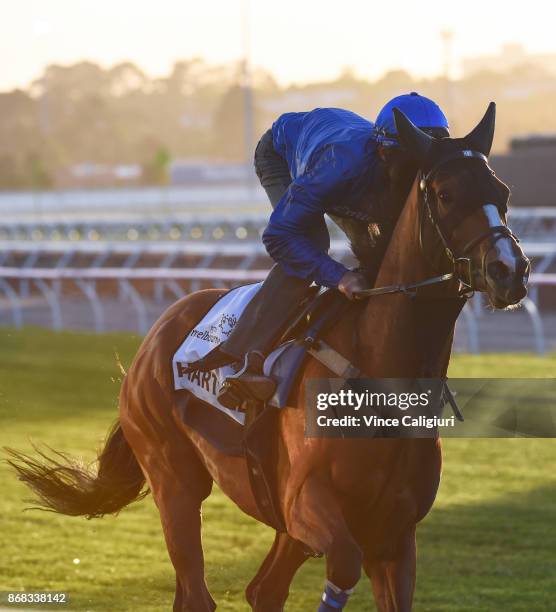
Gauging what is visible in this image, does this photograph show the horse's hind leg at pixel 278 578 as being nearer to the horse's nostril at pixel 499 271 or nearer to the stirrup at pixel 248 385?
the stirrup at pixel 248 385

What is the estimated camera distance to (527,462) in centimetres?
886

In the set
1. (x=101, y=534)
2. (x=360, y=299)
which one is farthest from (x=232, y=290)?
(x=101, y=534)

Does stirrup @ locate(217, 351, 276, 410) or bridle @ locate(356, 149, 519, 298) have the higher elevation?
bridle @ locate(356, 149, 519, 298)

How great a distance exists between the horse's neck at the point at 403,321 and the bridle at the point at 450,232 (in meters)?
0.05

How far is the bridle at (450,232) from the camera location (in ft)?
11.0

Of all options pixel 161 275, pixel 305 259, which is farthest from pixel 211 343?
pixel 161 275

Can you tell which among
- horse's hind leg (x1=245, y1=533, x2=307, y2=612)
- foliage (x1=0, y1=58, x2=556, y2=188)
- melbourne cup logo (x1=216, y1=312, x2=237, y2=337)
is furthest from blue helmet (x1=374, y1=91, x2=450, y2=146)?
foliage (x1=0, y1=58, x2=556, y2=188)

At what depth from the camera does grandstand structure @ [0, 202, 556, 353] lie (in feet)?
48.1

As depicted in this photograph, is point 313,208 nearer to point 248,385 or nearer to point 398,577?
point 248,385

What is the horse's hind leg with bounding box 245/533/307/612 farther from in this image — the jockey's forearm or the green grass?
the green grass

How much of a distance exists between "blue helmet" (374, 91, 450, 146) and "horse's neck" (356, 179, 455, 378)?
0.20 metres

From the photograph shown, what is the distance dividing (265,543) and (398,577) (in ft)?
10.1

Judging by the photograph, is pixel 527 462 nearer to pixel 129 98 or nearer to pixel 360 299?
pixel 360 299

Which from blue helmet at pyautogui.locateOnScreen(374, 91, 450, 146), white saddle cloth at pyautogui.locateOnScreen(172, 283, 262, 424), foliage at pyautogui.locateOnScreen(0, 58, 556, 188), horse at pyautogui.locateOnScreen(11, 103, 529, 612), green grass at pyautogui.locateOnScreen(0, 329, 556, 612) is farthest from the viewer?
foliage at pyautogui.locateOnScreen(0, 58, 556, 188)
